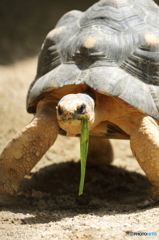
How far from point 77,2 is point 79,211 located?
27.2 feet

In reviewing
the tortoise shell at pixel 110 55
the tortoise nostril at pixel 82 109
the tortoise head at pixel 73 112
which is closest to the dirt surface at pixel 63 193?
the tortoise head at pixel 73 112

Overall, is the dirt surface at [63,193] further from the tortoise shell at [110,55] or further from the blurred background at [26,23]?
the tortoise shell at [110,55]

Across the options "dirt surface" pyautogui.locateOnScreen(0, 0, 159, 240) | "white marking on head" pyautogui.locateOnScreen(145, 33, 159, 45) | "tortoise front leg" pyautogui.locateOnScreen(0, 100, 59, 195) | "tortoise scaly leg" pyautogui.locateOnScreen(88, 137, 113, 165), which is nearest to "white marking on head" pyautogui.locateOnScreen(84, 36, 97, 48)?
"white marking on head" pyautogui.locateOnScreen(145, 33, 159, 45)

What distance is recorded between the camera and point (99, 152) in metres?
5.60

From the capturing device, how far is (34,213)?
348 cm

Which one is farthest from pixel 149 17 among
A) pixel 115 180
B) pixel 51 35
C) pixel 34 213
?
pixel 34 213

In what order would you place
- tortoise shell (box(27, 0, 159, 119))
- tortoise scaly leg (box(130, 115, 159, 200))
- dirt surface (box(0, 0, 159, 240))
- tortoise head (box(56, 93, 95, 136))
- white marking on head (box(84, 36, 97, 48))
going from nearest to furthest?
dirt surface (box(0, 0, 159, 240)) → tortoise head (box(56, 93, 95, 136)) → tortoise scaly leg (box(130, 115, 159, 200)) → tortoise shell (box(27, 0, 159, 119)) → white marking on head (box(84, 36, 97, 48))

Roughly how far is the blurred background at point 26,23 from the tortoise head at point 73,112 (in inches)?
225

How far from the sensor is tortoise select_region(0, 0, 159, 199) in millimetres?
3590

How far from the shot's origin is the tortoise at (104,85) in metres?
3.59

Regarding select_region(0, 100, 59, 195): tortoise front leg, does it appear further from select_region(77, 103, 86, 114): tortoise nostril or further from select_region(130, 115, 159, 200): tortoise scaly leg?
select_region(130, 115, 159, 200): tortoise scaly leg

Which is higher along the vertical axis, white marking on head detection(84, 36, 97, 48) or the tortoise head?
white marking on head detection(84, 36, 97, 48)

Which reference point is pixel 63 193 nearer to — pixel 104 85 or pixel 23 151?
pixel 23 151

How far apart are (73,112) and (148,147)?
0.89 meters
